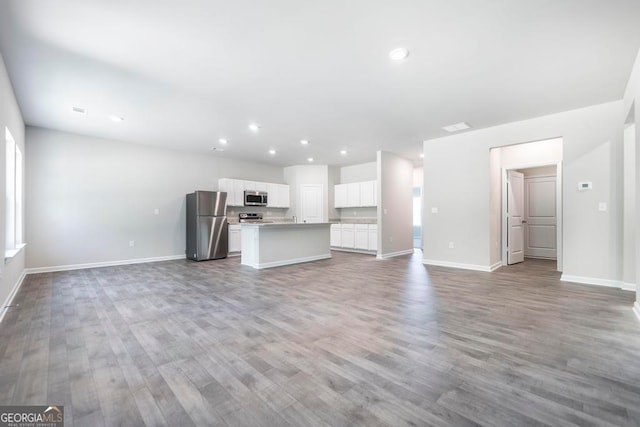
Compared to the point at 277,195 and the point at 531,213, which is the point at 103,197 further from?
the point at 531,213

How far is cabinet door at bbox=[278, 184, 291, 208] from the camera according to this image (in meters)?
8.82

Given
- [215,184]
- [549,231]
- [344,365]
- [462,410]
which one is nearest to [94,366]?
[344,365]

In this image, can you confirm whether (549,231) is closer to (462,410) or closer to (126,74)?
(462,410)

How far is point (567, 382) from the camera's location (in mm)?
1753

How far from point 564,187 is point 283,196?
672 cm

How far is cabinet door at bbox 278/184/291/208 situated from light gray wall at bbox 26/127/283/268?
85.0 inches

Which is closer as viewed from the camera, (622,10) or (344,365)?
(344,365)

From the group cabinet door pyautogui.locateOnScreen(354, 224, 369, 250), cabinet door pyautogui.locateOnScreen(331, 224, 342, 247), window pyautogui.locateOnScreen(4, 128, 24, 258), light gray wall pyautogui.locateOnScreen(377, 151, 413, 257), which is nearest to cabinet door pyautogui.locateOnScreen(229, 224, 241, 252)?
cabinet door pyautogui.locateOnScreen(331, 224, 342, 247)

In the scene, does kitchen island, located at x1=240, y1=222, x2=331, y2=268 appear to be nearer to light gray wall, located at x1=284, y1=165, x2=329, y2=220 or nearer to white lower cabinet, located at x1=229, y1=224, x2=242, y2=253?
white lower cabinet, located at x1=229, y1=224, x2=242, y2=253

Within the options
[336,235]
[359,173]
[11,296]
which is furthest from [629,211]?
[11,296]

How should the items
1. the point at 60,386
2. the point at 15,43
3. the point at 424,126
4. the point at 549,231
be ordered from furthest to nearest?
the point at 549,231 < the point at 424,126 < the point at 15,43 < the point at 60,386

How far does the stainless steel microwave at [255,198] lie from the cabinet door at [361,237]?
2872 millimetres

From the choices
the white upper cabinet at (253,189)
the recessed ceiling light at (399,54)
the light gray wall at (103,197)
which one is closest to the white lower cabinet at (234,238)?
the white upper cabinet at (253,189)

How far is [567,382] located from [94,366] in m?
3.14
